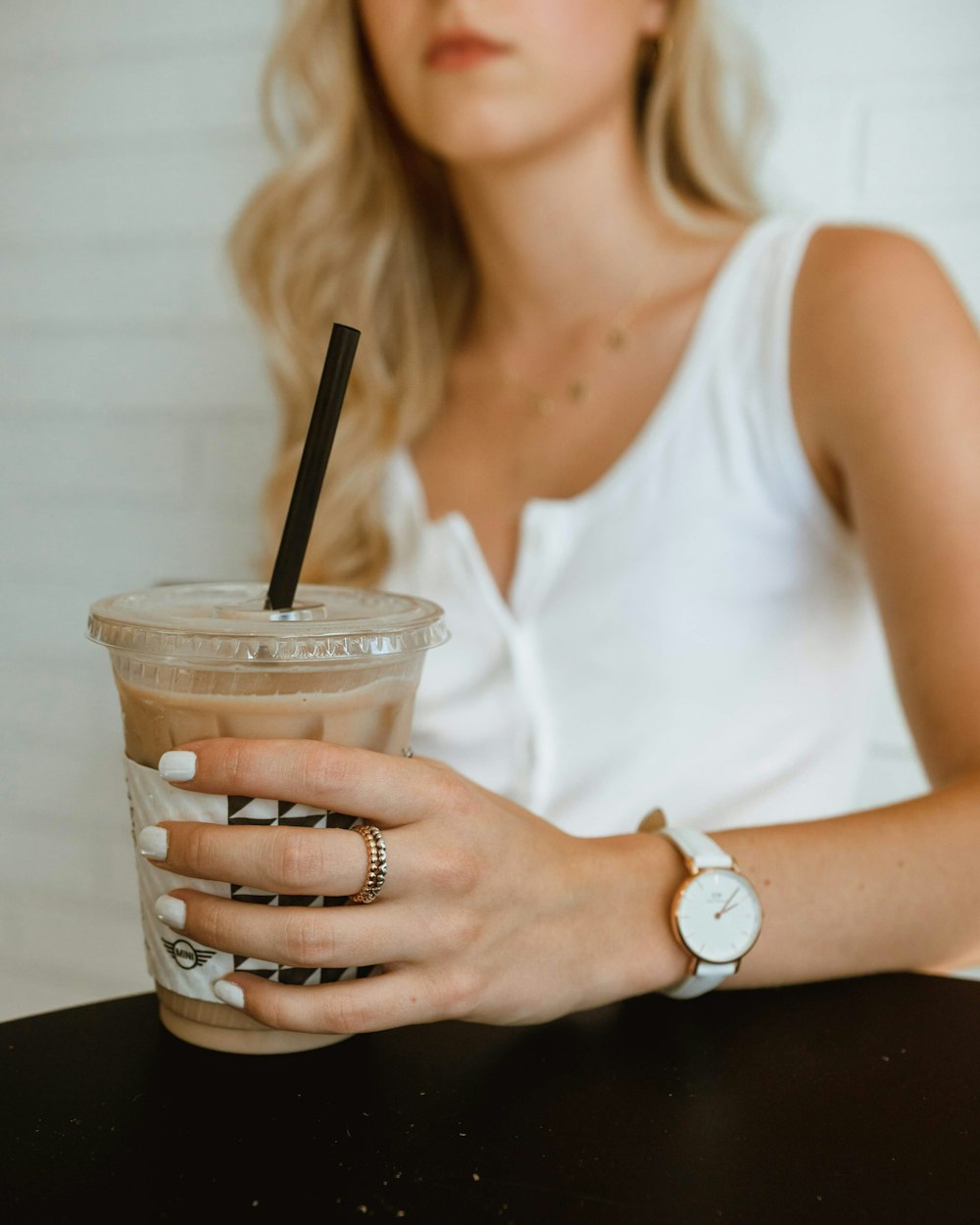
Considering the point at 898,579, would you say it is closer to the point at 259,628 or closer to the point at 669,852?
the point at 669,852

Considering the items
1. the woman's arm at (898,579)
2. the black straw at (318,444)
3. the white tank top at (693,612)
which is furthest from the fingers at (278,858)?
the white tank top at (693,612)

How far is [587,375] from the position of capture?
1.24 m

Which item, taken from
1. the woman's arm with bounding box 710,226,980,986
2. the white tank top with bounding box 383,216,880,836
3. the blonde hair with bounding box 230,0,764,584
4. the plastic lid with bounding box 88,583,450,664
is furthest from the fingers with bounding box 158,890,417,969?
the blonde hair with bounding box 230,0,764,584

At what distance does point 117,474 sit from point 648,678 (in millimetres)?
969

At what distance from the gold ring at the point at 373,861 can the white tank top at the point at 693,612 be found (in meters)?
0.63

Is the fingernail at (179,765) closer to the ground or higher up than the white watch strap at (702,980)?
higher up

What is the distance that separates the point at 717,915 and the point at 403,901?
0.60 ft

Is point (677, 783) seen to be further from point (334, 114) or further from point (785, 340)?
point (334, 114)

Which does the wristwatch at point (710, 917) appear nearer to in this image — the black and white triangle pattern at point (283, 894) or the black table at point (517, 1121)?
the black table at point (517, 1121)

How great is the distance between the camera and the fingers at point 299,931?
481 mm

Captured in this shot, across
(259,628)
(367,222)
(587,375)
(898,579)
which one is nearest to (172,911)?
(259,628)

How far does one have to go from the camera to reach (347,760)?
0.47 metres

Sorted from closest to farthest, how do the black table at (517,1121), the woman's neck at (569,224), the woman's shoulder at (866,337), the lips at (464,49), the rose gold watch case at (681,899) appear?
the black table at (517,1121) < the rose gold watch case at (681,899) < the woman's shoulder at (866,337) < the lips at (464,49) < the woman's neck at (569,224)

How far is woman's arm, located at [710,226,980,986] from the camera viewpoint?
0.64 metres
